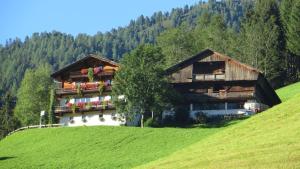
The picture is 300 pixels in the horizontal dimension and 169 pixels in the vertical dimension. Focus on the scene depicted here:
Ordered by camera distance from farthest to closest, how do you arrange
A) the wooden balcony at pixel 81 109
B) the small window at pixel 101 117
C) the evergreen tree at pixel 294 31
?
1. the evergreen tree at pixel 294 31
2. the small window at pixel 101 117
3. the wooden balcony at pixel 81 109

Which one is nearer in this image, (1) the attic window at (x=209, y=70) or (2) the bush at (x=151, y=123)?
(2) the bush at (x=151, y=123)

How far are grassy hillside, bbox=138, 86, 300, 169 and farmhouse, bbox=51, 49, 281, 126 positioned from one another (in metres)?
26.3

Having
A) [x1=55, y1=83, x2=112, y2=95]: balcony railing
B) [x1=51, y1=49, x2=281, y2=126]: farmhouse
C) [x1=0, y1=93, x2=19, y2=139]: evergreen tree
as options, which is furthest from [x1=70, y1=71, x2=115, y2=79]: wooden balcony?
[x1=0, y1=93, x2=19, y2=139]: evergreen tree

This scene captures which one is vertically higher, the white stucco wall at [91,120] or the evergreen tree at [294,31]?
the evergreen tree at [294,31]

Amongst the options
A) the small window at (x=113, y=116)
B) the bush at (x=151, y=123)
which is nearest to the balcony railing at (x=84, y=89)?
the small window at (x=113, y=116)

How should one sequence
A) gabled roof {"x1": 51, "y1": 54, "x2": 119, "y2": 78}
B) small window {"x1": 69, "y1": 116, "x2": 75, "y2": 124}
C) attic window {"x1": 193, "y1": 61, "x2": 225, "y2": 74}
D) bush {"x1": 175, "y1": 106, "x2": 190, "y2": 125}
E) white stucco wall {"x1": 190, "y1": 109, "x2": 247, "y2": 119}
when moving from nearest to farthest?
white stucco wall {"x1": 190, "y1": 109, "x2": 247, "y2": 119} → bush {"x1": 175, "y1": 106, "x2": 190, "y2": 125} → attic window {"x1": 193, "y1": 61, "x2": 225, "y2": 74} → small window {"x1": 69, "y1": 116, "x2": 75, "y2": 124} → gabled roof {"x1": 51, "y1": 54, "x2": 119, "y2": 78}

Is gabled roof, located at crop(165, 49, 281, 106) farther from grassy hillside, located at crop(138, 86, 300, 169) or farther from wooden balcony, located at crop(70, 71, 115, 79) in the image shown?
grassy hillside, located at crop(138, 86, 300, 169)

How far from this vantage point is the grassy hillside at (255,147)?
93.9ft

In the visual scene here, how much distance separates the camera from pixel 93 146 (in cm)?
5397

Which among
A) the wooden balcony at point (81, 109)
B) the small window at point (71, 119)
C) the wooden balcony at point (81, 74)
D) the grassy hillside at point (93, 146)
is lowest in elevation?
the grassy hillside at point (93, 146)

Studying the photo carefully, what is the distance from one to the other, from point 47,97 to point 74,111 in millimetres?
26732

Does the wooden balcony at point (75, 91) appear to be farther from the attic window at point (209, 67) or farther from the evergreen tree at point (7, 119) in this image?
the evergreen tree at point (7, 119)

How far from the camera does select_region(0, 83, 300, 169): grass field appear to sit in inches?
1208

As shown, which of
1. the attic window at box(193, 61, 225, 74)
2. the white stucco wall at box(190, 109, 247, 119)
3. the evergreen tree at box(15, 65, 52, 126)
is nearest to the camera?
the white stucco wall at box(190, 109, 247, 119)
